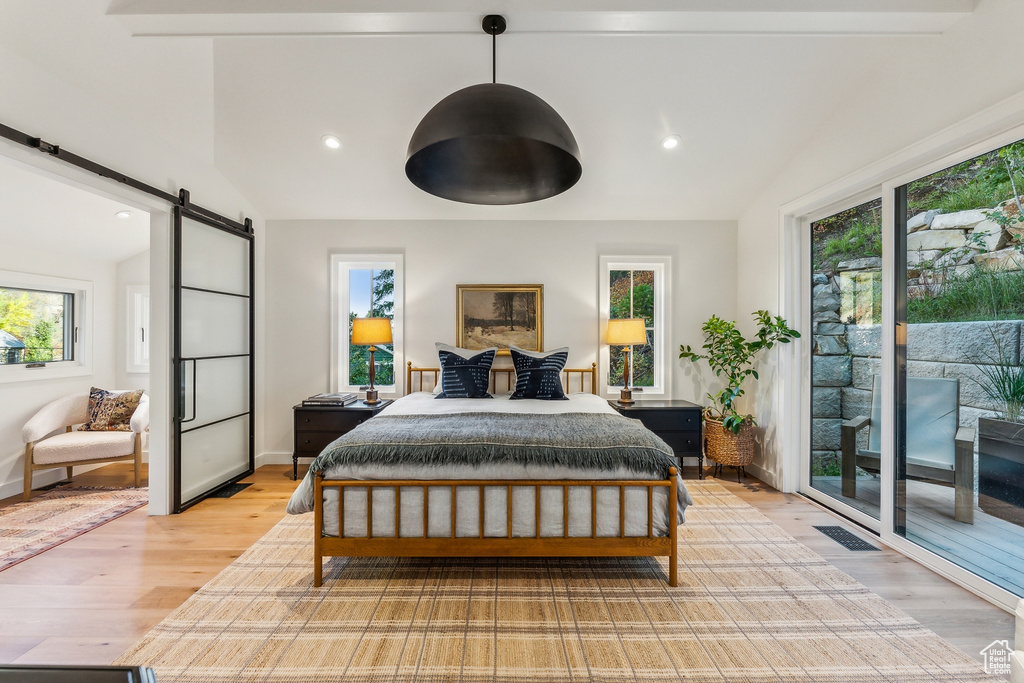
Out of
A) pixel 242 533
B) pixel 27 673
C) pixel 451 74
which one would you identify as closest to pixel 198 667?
pixel 242 533

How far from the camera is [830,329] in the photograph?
336 centimetres

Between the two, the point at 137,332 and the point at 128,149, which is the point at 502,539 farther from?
the point at 137,332

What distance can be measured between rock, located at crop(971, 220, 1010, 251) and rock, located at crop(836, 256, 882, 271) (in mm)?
632

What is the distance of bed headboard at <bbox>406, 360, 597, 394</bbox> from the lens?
14.3 feet

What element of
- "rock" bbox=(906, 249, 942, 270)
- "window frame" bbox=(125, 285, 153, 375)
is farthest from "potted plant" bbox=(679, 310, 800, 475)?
"window frame" bbox=(125, 285, 153, 375)

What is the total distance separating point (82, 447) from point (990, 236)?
6.06 m

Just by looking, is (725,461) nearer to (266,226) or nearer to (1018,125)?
(1018,125)

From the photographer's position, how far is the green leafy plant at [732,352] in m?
3.66

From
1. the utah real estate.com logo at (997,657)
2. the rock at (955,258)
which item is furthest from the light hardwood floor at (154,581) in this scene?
the rock at (955,258)

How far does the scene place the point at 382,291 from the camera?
4512mm

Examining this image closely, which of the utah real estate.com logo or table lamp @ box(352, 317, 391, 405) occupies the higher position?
table lamp @ box(352, 317, 391, 405)

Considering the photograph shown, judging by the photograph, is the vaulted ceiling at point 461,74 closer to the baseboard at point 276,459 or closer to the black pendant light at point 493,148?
the black pendant light at point 493,148

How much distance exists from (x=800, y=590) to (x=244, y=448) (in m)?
4.29

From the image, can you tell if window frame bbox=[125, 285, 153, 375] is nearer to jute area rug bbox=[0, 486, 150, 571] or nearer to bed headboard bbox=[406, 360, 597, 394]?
jute area rug bbox=[0, 486, 150, 571]
